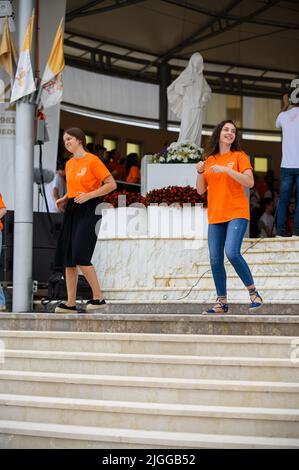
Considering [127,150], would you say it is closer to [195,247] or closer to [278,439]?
[195,247]

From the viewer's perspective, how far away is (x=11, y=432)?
250 inches

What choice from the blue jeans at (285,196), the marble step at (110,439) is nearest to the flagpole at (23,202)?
the blue jeans at (285,196)

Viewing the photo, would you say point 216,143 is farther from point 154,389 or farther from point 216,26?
point 216,26

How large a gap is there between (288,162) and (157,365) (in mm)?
4754

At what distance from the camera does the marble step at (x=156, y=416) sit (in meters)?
6.03

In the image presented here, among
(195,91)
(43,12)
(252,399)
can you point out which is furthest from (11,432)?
(195,91)

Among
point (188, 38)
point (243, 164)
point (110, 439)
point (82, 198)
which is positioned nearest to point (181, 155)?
point (82, 198)

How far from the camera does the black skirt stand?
841 cm

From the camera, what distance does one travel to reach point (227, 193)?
771 centimetres

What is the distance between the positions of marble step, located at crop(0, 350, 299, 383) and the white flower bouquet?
647cm

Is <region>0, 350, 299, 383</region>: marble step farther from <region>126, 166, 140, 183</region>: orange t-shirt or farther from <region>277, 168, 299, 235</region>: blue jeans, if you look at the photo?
<region>126, 166, 140, 183</region>: orange t-shirt

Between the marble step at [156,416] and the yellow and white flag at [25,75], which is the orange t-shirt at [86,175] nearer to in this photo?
the yellow and white flag at [25,75]

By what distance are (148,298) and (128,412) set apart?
188 inches

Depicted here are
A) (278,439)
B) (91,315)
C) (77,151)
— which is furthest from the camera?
(77,151)
